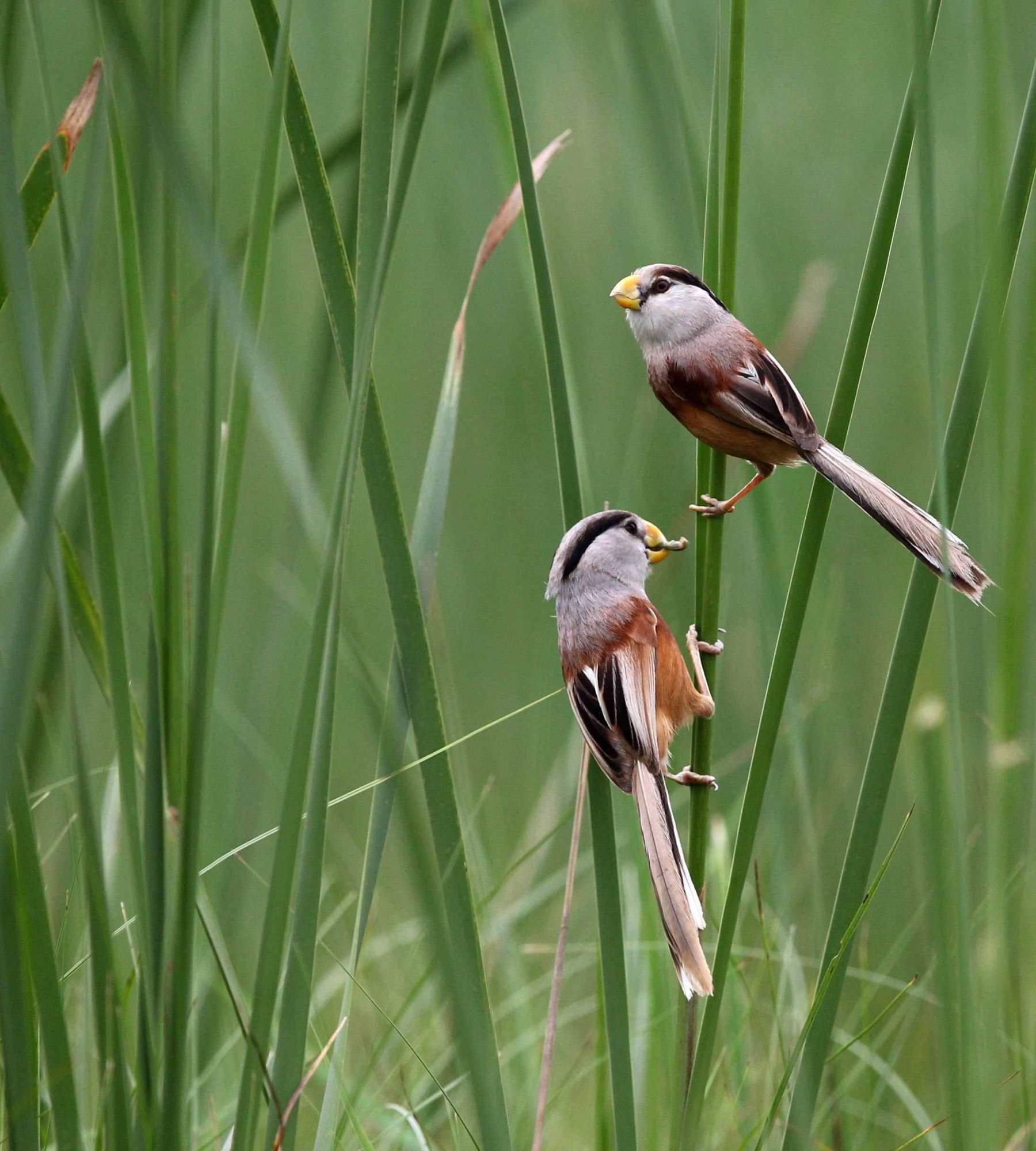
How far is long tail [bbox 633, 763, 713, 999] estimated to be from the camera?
40.9 inches

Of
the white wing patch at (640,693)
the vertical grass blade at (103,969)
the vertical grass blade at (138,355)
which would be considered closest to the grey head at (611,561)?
the white wing patch at (640,693)

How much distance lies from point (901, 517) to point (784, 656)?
0.32 m

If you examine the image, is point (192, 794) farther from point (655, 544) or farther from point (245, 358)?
point (655, 544)

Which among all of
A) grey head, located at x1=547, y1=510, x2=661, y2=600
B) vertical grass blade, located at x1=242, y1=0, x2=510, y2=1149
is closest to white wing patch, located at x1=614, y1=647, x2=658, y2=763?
grey head, located at x1=547, y1=510, x2=661, y2=600

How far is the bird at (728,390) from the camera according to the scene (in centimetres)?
130

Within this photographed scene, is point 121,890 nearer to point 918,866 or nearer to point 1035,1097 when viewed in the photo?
point 918,866

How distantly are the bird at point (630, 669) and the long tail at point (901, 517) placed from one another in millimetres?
212

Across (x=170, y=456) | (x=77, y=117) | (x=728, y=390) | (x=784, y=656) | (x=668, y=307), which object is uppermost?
(x=77, y=117)

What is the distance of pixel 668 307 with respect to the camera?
168 centimetres

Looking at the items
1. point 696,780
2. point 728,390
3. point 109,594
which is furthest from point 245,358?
point 728,390

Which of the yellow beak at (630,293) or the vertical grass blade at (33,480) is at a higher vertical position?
the vertical grass blade at (33,480)

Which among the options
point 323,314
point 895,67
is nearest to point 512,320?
point 895,67

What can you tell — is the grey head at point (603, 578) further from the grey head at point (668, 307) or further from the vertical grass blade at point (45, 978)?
the vertical grass blade at point (45, 978)

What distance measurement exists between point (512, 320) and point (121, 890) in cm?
206
